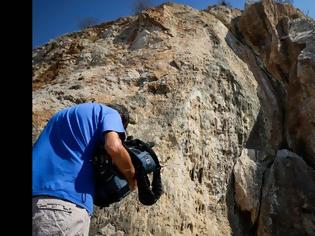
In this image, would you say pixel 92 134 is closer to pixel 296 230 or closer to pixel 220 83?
pixel 296 230

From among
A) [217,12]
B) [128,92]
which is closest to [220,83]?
[128,92]

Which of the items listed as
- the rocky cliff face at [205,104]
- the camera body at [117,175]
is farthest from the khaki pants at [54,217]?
the rocky cliff face at [205,104]

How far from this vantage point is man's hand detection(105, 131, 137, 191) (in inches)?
103

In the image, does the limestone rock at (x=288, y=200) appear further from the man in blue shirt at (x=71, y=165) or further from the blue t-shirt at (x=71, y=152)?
the blue t-shirt at (x=71, y=152)

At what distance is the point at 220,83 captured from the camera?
7.41 m

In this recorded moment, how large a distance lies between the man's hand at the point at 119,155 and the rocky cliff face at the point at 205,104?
214 centimetres

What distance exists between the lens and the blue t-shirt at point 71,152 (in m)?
2.49

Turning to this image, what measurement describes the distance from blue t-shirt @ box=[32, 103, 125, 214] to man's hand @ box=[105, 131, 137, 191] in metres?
0.06

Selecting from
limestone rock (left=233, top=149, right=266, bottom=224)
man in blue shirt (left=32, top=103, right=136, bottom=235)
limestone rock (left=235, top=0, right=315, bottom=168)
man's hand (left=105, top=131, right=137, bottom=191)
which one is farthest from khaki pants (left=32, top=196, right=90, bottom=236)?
limestone rock (left=235, top=0, right=315, bottom=168)

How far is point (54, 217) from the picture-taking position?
241 cm

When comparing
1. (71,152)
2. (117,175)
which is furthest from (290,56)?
(71,152)

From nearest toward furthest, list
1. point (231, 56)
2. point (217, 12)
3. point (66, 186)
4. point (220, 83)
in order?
point (66, 186) < point (220, 83) < point (231, 56) < point (217, 12)
